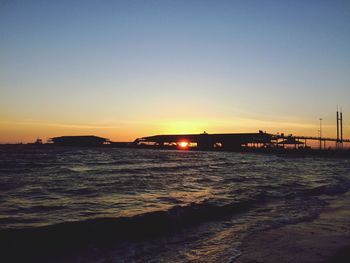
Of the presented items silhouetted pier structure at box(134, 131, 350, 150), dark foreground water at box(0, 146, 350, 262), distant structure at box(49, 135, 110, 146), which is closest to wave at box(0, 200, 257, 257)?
dark foreground water at box(0, 146, 350, 262)

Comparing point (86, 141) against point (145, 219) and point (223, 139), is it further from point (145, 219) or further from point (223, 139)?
point (145, 219)

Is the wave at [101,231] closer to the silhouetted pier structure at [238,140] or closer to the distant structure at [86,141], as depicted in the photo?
the silhouetted pier structure at [238,140]

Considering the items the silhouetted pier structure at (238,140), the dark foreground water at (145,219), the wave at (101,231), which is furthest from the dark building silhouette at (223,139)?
the wave at (101,231)

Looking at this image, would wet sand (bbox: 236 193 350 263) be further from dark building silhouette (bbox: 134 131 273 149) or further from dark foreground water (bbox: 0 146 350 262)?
dark building silhouette (bbox: 134 131 273 149)

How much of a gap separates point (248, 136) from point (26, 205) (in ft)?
295

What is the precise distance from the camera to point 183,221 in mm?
10984

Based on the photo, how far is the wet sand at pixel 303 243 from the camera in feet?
22.8

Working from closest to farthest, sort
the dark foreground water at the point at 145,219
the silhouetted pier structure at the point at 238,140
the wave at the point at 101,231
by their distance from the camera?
1. the dark foreground water at the point at 145,219
2. the wave at the point at 101,231
3. the silhouetted pier structure at the point at 238,140

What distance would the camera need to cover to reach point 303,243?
26.6 ft

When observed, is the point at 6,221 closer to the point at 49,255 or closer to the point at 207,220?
the point at 49,255

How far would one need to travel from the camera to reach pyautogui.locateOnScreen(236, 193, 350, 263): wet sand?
6.95 metres

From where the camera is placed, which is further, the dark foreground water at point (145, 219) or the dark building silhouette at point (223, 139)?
the dark building silhouette at point (223, 139)

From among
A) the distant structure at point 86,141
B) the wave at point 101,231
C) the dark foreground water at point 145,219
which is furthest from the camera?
the distant structure at point 86,141

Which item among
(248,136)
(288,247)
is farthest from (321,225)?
(248,136)
